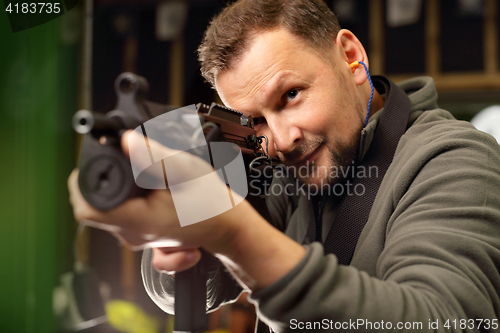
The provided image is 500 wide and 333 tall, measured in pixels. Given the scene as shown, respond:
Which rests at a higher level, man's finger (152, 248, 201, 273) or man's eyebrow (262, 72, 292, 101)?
man's eyebrow (262, 72, 292, 101)

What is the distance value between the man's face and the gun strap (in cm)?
4

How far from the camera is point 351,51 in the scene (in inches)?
25.3

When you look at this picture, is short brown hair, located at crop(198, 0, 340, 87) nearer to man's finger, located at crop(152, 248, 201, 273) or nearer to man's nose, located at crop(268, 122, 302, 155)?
man's nose, located at crop(268, 122, 302, 155)

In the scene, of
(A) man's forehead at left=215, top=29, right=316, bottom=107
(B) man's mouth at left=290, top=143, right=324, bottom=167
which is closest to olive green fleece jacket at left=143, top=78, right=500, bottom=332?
(B) man's mouth at left=290, top=143, right=324, bottom=167

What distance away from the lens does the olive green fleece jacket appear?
269mm

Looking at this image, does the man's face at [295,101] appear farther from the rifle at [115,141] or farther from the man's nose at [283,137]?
the rifle at [115,141]

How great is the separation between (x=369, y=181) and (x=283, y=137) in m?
0.15

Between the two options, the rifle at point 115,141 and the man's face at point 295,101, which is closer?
the rifle at point 115,141

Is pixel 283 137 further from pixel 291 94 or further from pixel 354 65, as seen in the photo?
pixel 354 65

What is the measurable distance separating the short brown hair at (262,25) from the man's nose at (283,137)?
14cm

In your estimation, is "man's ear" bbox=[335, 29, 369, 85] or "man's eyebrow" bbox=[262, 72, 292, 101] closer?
"man's eyebrow" bbox=[262, 72, 292, 101]

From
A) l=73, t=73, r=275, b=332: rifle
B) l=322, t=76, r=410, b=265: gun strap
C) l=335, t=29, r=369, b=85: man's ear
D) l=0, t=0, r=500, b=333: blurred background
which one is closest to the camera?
l=73, t=73, r=275, b=332: rifle

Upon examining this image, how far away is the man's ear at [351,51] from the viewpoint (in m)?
0.63

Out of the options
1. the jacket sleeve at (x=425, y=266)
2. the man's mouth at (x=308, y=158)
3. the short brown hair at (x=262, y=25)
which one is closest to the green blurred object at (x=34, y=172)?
the short brown hair at (x=262, y=25)
